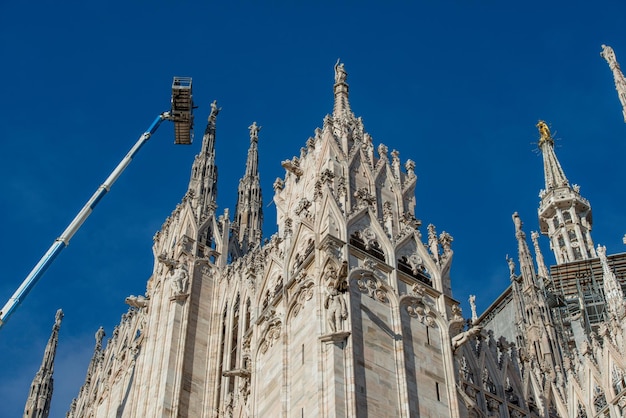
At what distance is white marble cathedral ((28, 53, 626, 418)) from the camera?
24.0 metres

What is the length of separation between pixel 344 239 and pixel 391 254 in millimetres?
1593

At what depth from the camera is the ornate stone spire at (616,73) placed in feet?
198

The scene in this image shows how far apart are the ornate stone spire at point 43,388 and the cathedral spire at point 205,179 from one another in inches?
555

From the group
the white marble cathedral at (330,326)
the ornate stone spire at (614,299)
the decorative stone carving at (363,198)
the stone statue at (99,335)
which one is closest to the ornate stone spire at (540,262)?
the white marble cathedral at (330,326)

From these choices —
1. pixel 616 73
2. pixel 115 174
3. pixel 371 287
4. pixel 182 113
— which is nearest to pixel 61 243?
pixel 115 174

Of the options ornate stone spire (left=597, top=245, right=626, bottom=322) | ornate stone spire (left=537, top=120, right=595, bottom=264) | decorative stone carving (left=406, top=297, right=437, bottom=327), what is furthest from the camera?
ornate stone spire (left=537, top=120, right=595, bottom=264)

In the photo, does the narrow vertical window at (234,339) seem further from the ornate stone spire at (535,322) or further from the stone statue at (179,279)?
the ornate stone spire at (535,322)

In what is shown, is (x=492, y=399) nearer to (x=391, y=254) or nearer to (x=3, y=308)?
(x=391, y=254)

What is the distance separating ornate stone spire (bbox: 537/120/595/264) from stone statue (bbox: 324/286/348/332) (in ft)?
134

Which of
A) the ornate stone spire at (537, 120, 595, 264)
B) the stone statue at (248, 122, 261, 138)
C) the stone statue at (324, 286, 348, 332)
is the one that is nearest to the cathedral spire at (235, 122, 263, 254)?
the stone statue at (248, 122, 261, 138)

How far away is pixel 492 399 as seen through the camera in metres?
29.4

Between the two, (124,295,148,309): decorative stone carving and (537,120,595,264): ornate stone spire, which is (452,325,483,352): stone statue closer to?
(124,295,148,309): decorative stone carving

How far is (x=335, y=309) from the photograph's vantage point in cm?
2420

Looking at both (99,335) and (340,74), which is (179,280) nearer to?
(340,74)
